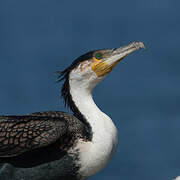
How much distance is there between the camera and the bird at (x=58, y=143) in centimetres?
668

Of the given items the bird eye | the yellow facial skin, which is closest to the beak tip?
the yellow facial skin

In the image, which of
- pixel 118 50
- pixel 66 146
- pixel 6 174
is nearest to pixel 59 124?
pixel 66 146

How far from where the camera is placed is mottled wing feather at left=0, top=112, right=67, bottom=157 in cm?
664

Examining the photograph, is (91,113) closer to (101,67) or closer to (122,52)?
(101,67)

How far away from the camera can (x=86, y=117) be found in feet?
23.8

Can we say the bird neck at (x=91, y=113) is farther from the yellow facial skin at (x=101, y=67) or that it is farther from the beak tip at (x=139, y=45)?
the beak tip at (x=139, y=45)

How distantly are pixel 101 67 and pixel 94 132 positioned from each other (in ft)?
3.55

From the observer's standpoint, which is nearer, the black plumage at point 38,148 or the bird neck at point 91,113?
the black plumage at point 38,148

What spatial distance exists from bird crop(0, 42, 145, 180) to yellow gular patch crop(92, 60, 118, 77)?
1.22 feet

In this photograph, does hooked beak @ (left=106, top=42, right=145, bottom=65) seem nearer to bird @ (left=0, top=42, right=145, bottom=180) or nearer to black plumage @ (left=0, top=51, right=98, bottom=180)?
bird @ (left=0, top=42, right=145, bottom=180)

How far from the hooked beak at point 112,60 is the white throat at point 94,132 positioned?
291mm

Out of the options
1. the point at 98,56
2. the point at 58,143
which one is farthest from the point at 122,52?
the point at 58,143

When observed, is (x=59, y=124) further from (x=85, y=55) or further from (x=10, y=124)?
(x=85, y=55)

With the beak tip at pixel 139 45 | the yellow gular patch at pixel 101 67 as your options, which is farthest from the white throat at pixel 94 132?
the beak tip at pixel 139 45
